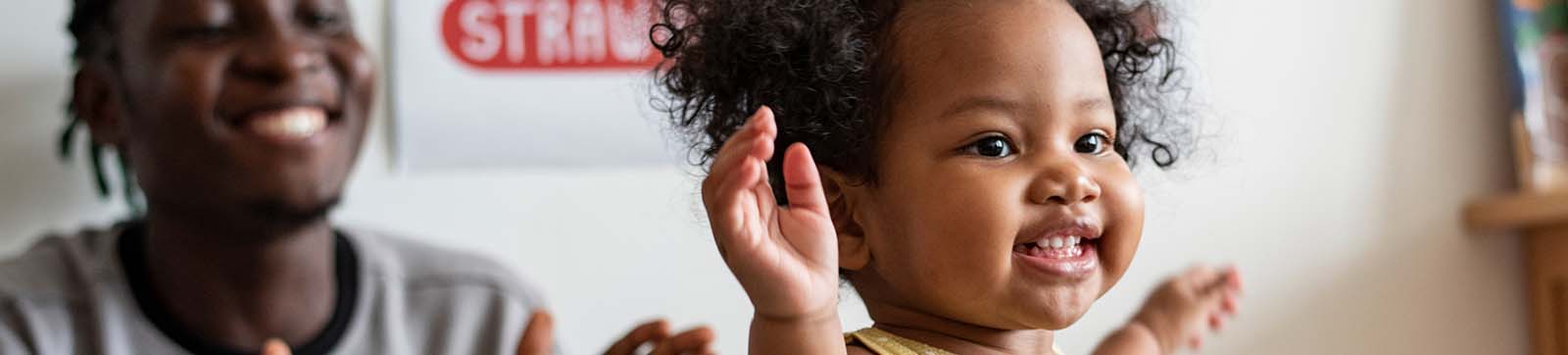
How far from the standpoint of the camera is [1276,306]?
1.77 meters

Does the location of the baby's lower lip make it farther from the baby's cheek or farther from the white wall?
the white wall

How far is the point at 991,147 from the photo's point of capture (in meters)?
0.76

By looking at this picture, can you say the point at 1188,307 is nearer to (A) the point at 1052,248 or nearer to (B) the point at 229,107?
(A) the point at 1052,248

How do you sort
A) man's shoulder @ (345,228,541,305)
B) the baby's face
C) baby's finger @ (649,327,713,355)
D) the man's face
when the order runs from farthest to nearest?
man's shoulder @ (345,228,541,305), the man's face, baby's finger @ (649,327,713,355), the baby's face

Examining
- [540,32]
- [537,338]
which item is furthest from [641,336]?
[540,32]

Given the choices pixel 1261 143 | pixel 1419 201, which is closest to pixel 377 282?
pixel 1261 143

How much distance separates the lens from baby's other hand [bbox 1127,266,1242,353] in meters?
1.08

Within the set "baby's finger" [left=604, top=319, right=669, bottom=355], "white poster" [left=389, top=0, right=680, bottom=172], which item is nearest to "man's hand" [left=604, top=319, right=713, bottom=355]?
"baby's finger" [left=604, top=319, right=669, bottom=355]

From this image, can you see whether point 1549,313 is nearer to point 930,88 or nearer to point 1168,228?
point 1168,228

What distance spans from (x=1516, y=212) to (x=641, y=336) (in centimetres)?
115

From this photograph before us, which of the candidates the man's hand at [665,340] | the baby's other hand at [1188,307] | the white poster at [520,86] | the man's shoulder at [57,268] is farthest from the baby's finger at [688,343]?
the white poster at [520,86]

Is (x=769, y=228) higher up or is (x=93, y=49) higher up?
(x=769, y=228)

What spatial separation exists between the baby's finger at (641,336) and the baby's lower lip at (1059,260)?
0.87 ft

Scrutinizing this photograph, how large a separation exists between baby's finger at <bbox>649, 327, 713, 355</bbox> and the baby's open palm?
0.24 metres
